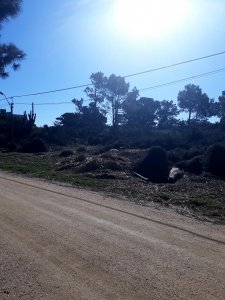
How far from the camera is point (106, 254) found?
6.61m

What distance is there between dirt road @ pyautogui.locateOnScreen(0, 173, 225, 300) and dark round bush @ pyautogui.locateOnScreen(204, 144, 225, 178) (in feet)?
30.1

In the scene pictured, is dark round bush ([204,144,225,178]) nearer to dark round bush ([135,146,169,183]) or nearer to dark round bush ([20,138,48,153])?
dark round bush ([135,146,169,183])

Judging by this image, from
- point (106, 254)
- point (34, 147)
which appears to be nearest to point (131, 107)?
point (34, 147)

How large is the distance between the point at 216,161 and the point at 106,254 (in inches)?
562

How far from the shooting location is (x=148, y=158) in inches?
845

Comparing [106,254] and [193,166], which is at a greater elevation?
[193,166]

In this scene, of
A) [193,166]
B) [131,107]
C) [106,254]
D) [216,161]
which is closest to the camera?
[106,254]

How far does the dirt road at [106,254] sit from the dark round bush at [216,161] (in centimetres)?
917

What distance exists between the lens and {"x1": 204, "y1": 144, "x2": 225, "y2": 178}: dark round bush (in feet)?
63.9

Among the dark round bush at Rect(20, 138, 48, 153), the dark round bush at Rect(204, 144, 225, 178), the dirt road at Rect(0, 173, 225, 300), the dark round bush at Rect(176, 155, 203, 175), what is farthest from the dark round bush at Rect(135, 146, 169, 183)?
the dark round bush at Rect(20, 138, 48, 153)

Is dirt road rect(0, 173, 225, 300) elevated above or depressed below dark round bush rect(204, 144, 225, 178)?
below

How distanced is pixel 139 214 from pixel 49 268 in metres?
4.81

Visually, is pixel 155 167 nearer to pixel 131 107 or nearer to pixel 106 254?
pixel 106 254

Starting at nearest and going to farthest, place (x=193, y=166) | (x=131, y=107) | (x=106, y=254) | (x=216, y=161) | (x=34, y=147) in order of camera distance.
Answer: (x=106, y=254) < (x=216, y=161) < (x=193, y=166) < (x=34, y=147) < (x=131, y=107)
